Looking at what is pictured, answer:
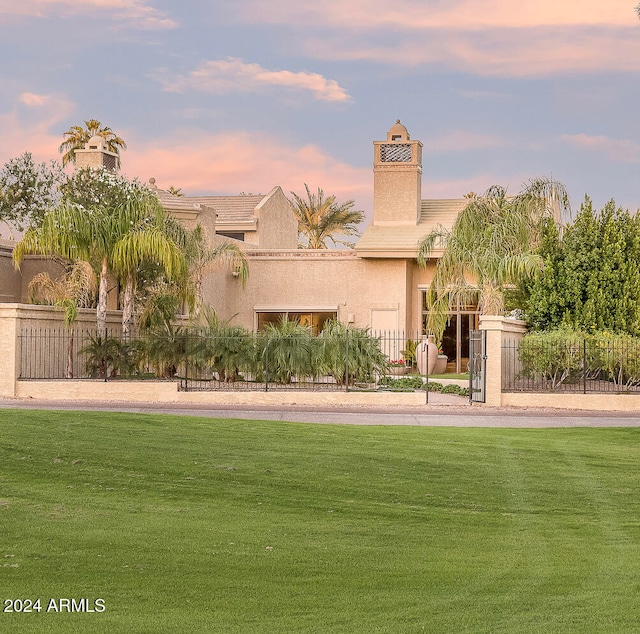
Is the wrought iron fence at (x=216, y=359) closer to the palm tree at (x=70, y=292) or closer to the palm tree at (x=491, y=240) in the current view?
the palm tree at (x=70, y=292)

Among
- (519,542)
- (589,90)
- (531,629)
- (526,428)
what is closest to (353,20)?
(589,90)

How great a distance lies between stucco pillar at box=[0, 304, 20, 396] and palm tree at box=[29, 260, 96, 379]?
1724 millimetres

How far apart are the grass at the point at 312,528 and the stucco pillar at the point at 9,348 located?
8492mm

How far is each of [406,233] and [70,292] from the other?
1418 centimetres

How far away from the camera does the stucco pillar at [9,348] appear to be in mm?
25734

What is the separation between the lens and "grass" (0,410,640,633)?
7547 mm

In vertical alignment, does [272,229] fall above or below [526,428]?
above

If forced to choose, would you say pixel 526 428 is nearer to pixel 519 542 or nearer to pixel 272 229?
pixel 519 542

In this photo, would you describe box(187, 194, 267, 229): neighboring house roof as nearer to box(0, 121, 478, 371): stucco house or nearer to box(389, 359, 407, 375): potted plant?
box(0, 121, 478, 371): stucco house

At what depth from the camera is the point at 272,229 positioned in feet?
152

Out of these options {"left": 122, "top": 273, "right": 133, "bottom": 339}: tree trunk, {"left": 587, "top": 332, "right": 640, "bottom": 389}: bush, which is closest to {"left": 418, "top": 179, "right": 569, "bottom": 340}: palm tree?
{"left": 587, "top": 332, "right": 640, "bottom": 389}: bush

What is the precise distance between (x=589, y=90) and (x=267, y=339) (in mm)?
12326

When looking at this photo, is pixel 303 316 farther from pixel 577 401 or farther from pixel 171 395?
pixel 577 401

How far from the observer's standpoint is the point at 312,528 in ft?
34.8
